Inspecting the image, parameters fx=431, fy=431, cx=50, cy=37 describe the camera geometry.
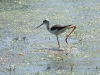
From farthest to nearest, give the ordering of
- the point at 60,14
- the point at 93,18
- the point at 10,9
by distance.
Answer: the point at 10,9
the point at 60,14
the point at 93,18

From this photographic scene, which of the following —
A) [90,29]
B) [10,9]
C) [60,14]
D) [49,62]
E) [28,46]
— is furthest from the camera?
[10,9]

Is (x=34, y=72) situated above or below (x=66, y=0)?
below

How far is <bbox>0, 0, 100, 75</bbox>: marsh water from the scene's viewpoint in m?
10.6

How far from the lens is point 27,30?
15391mm

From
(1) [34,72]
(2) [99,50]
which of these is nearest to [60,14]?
(2) [99,50]

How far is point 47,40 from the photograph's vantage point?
541 inches

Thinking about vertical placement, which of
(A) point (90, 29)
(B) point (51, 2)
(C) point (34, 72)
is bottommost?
(C) point (34, 72)

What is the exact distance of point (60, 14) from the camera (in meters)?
18.5

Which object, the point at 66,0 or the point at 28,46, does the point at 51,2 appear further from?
the point at 28,46

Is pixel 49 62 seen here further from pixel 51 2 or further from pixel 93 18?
pixel 51 2

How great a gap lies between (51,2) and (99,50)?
389 inches

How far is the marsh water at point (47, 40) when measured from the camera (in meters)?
10.6

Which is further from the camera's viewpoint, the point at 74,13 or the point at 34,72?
the point at 74,13

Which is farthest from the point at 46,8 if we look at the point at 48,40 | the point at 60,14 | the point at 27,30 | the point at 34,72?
the point at 34,72
